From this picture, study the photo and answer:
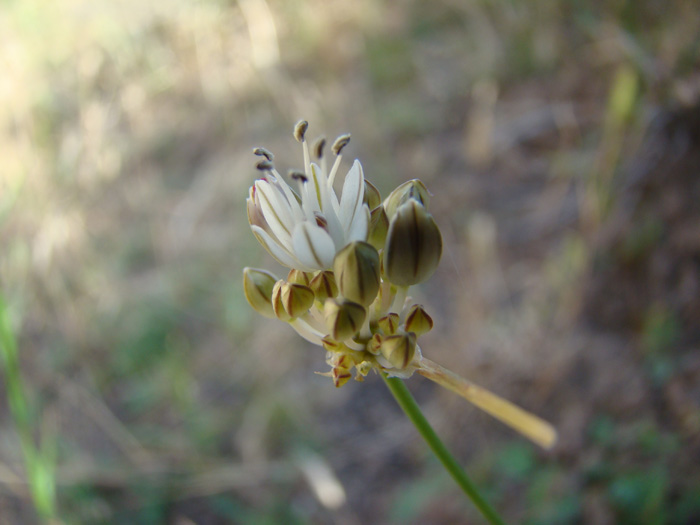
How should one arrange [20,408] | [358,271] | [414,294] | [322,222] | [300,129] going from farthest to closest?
[414,294] → [20,408] → [300,129] → [322,222] → [358,271]

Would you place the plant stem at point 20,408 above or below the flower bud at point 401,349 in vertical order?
above

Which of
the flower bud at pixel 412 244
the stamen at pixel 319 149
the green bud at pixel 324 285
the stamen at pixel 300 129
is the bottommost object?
the flower bud at pixel 412 244

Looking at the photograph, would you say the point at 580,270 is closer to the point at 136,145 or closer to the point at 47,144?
the point at 47,144

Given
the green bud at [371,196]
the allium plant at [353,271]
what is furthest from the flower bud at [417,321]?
the green bud at [371,196]

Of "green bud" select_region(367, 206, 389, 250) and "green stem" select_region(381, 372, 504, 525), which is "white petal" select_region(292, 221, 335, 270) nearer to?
"green bud" select_region(367, 206, 389, 250)

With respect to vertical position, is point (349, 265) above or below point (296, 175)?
below

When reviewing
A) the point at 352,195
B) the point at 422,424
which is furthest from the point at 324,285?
the point at 422,424

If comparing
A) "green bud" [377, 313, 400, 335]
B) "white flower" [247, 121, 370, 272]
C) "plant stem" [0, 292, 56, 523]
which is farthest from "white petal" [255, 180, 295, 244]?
"plant stem" [0, 292, 56, 523]

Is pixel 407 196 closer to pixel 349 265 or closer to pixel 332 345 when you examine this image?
pixel 349 265

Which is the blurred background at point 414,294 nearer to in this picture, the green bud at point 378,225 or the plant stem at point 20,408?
the plant stem at point 20,408

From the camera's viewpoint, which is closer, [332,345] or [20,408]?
[332,345]
